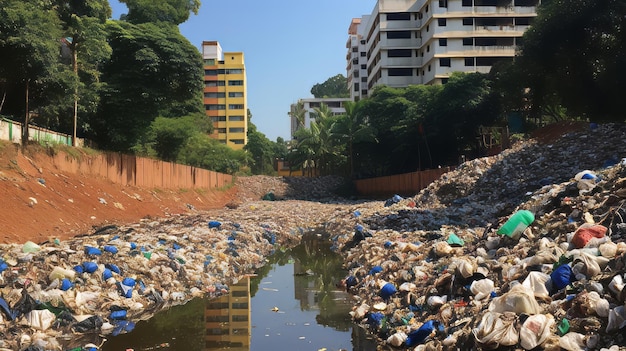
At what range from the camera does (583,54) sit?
15.7 meters

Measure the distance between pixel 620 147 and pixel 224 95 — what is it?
54.0 m

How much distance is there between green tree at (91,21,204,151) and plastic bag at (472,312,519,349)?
1624cm

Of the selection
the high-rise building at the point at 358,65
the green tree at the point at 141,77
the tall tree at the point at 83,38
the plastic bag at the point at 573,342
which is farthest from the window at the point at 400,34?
the plastic bag at the point at 573,342

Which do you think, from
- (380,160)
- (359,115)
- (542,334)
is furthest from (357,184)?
(542,334)

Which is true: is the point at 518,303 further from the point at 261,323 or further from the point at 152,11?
the point at 152,11

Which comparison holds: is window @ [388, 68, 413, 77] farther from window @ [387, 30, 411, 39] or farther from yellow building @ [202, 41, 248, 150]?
yellow building @ [202, 41, 248, 150]

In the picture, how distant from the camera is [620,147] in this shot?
12.3 m

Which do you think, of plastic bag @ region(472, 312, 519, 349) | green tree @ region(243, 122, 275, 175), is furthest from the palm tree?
plastic bag @ region(472, 312, 519, 349)

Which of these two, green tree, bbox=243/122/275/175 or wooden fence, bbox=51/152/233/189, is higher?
green tree, bbox=243/122/275/175

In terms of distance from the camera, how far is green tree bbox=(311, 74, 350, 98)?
87.2 metres

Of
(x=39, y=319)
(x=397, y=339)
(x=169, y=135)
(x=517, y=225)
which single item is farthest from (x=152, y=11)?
(x=397, y=339)

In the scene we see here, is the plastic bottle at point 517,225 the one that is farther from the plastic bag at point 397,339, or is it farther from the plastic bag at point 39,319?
the plastic bag at point 39,319

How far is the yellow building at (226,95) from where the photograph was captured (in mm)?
62000

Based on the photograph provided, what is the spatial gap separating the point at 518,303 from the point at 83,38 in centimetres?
1524
